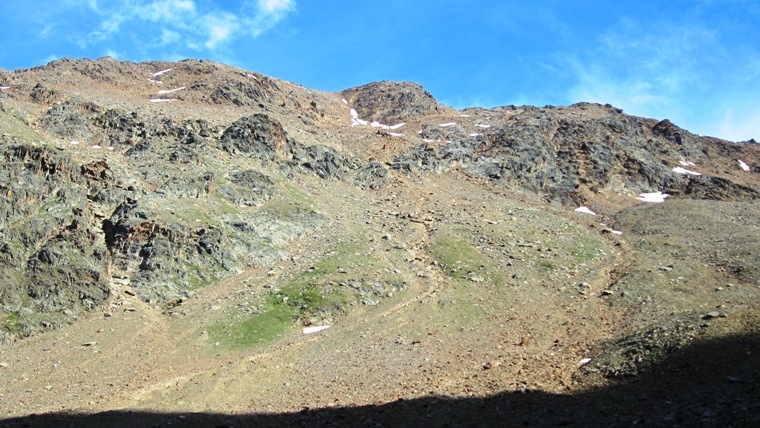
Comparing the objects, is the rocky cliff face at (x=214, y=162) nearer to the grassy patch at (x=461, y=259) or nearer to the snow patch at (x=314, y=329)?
the snow patch at (x=314, y=329)

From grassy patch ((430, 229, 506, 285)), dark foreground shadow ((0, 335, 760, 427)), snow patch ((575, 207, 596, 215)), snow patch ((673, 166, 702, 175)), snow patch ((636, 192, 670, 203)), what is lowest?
dark foreground shadow ((0, 335, 760, 427))

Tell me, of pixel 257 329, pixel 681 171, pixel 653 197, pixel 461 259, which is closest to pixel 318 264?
pixel 257 329

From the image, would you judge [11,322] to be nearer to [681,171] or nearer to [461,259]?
[461,259]

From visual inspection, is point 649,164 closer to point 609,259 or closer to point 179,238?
point 609,259

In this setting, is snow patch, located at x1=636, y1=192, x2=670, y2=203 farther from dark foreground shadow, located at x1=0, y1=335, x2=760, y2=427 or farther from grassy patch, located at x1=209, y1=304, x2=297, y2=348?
grassy patch, located at x1=209, y1=304, x2=297, y2=348

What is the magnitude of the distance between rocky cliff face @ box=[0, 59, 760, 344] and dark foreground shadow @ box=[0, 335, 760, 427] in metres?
18.5

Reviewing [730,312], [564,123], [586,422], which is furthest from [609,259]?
[564,123]

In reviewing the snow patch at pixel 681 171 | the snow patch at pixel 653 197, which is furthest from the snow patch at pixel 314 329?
the snow patch at pixel 681 171

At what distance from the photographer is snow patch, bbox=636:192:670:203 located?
268 feet

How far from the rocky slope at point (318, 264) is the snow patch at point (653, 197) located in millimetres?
1526

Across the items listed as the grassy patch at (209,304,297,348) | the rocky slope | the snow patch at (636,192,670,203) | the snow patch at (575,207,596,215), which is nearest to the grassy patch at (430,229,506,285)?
the rocky slope

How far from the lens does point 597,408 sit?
1914 centimetres

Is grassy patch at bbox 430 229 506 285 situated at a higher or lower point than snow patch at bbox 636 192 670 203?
lower

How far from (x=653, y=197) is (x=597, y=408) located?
74908 millimetres
